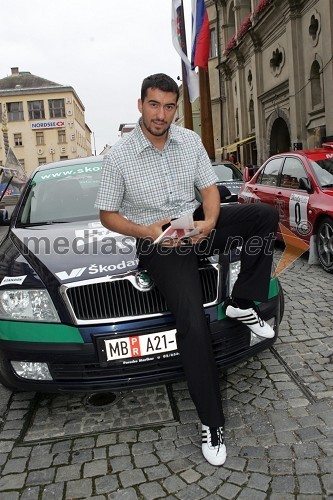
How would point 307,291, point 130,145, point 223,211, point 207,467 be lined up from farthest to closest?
point 307,291 < point 223,211 < point 130,145 < point 207,467

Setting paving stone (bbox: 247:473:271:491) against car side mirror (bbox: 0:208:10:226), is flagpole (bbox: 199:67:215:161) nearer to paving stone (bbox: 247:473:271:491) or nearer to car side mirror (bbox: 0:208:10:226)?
car side mirror (bbox: 0:208:10:226)

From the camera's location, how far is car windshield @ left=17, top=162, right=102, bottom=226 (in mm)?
3656

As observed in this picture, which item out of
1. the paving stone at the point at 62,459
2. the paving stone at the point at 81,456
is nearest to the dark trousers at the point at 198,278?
the paving stone at the point at 81,456

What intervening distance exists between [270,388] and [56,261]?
60.1 inches

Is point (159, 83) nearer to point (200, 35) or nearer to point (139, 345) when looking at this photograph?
point (139, 345)

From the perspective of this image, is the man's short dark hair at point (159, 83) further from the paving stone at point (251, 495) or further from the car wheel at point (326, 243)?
the car wheel at point (326, 243)

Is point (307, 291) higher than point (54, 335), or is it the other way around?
point (54, 335)

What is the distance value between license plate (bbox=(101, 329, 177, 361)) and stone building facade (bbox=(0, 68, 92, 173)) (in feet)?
192

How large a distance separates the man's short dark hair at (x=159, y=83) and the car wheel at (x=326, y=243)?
362 centimetres

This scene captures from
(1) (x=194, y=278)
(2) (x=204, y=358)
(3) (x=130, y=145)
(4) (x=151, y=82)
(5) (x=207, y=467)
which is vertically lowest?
(5) (x=207, y=467)

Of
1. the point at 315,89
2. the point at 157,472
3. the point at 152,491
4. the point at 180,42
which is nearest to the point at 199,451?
the point at 157,472

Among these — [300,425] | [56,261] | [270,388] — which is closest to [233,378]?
[270,388]

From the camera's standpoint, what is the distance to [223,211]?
2600 millimetres

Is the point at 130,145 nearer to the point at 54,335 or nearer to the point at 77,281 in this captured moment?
the point at 77,281
